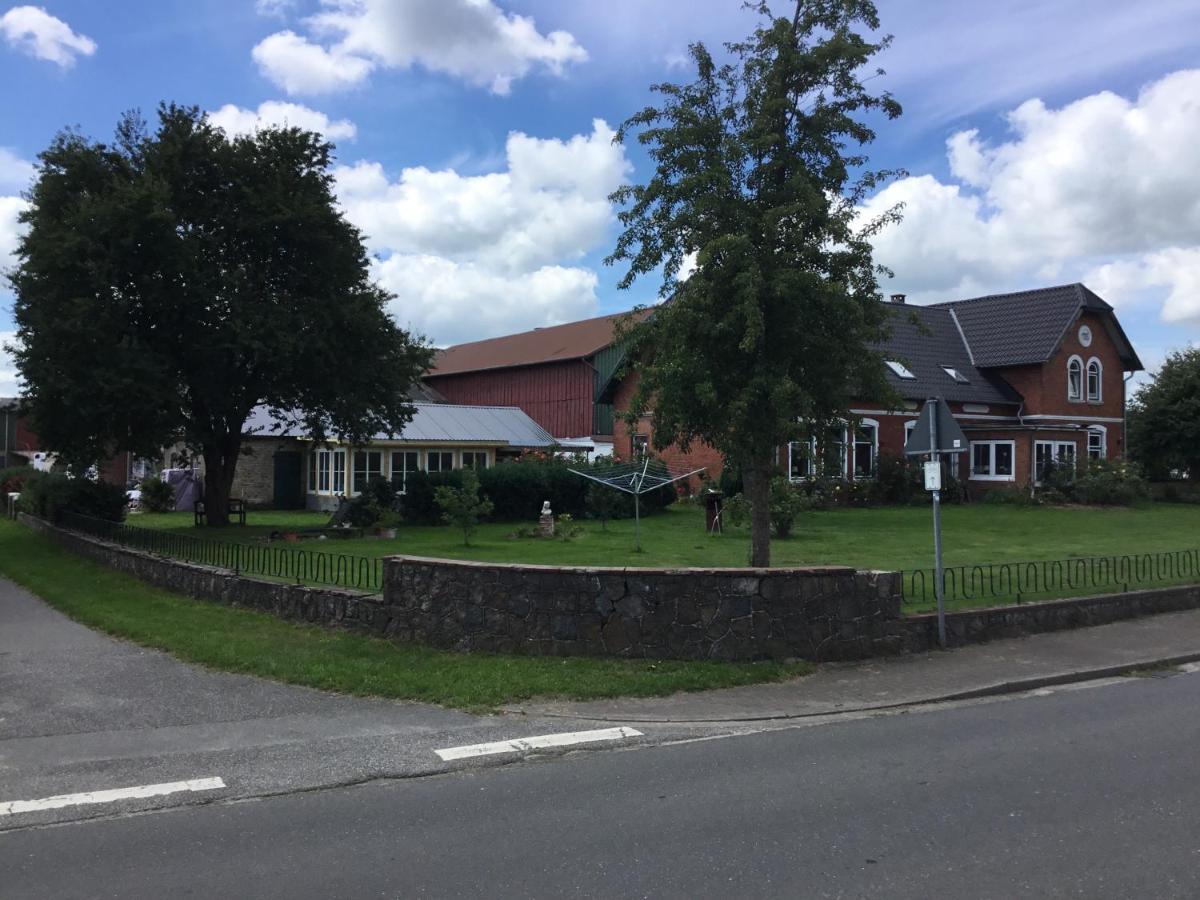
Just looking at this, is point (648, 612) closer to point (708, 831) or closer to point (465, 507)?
point (708, 831)

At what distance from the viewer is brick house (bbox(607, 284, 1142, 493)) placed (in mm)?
35062

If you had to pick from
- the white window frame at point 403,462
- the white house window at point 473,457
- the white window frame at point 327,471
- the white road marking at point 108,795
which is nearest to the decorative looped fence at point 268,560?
the white road marking at point 108,795

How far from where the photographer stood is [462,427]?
116ft

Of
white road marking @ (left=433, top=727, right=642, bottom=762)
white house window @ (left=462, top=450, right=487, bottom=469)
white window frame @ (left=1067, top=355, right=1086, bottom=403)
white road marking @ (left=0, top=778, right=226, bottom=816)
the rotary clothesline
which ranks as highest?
white window frame @ (left=1067, top=355, right=1086, bottom=403)

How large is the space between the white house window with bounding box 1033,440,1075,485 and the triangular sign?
1076 inches

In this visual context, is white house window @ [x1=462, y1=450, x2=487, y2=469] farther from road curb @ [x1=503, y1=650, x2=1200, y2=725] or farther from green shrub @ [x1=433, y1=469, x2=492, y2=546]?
road curb @ [x1=503, y1=650, x2=1200, y2=725]

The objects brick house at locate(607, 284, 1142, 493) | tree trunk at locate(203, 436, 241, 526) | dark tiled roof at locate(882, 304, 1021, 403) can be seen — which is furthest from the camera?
dark tiled roof at locate(882, 304, 1021, 403)

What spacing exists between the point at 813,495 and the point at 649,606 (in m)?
21.1

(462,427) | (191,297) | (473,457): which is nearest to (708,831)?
(191,297)

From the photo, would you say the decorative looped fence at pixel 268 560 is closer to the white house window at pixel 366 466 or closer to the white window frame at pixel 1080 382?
the white house window at pixel 366 466

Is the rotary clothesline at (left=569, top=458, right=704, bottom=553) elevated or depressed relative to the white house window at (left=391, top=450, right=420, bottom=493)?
depressed

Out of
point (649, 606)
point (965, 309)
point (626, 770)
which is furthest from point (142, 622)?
point (965, 309)

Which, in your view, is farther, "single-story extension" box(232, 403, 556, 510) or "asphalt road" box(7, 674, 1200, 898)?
"single-story extension" box(232, 403, 556, 510)

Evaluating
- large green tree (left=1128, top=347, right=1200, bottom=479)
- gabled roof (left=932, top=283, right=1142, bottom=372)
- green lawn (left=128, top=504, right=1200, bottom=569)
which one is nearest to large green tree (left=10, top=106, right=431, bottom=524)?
green lawn (left=128, top=504, right=1200, bottom=569)
